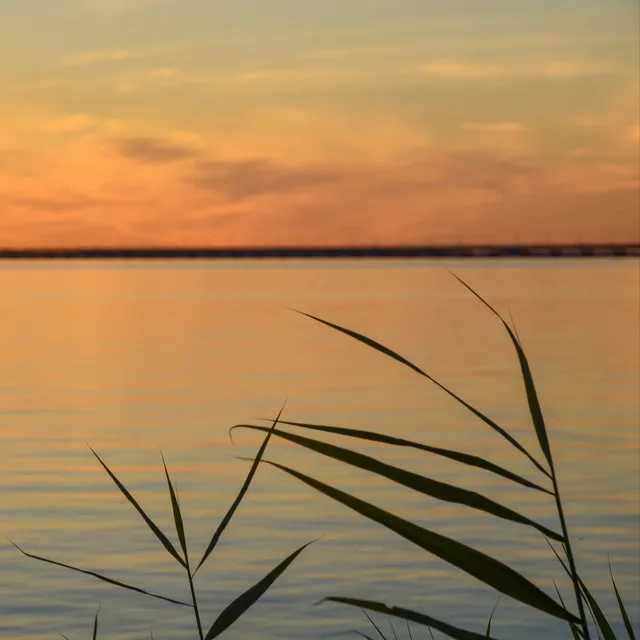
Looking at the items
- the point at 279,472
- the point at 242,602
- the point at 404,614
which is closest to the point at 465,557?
the point at 404,614

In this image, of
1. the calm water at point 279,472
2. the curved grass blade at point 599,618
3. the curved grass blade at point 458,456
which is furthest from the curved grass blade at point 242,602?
the calm water at point 279,472

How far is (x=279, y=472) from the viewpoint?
643 inches

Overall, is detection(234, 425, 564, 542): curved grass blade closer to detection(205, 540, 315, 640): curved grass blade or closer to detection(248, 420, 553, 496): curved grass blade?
detection(248, 420, 553, 496): curved grass blade

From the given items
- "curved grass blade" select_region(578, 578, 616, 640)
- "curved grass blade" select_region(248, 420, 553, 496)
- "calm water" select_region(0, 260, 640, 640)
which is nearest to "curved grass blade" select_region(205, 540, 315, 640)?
"curved grass blade" select_region(248, 420, 553, 496)

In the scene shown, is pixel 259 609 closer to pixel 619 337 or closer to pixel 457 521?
pixel 457 521

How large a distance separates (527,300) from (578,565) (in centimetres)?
6699

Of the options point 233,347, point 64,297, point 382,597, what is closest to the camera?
point 382,597

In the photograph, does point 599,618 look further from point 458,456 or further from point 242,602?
point 242,602

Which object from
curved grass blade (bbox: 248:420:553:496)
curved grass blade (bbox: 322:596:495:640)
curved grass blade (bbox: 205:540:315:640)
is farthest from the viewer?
curved grass blade (bbox: 205:540:315:640)

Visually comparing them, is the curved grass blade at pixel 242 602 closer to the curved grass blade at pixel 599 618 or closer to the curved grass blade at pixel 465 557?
the curved grass blade at pixel 465 557

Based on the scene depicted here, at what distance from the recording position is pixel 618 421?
74.4 ft

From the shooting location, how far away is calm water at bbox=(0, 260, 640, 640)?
35.5ft

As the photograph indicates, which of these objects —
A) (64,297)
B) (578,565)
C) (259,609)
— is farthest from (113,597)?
(64,297)

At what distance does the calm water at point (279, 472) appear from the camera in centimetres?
1082
